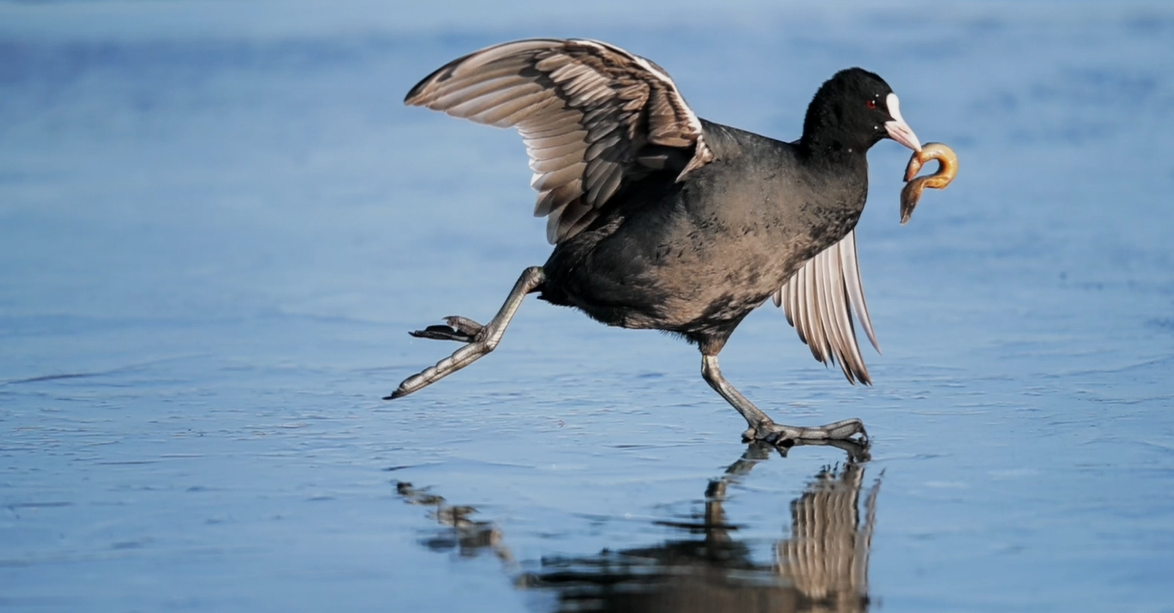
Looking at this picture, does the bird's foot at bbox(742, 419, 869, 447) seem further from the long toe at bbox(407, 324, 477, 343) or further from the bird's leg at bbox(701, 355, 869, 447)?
the long toe at bbox(407, 324, 477, 343)

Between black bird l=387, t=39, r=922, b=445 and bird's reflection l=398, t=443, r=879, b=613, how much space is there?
991 millimetres

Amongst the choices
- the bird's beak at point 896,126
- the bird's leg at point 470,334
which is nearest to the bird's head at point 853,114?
the bird's beak at point 896,126

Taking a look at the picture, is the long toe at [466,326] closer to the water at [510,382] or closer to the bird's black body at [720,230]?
the water at [510,382]

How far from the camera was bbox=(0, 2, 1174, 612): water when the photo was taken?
161 inches

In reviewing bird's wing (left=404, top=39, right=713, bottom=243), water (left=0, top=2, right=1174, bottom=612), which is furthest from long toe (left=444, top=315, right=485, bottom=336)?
bird's wing (left=404, top=39, right=713, bottom=243)

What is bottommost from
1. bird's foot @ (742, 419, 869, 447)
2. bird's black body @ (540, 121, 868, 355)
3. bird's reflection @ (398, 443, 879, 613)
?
bird's reflection @ (398, 443, 879, 613)

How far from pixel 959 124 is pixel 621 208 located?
6556 millimetres

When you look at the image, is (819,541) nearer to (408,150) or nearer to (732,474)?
(732,474)

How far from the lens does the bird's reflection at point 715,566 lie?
12.6 ft

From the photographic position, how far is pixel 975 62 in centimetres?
1420

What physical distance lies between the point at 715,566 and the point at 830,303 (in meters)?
2.51

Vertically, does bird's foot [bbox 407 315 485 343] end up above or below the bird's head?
below

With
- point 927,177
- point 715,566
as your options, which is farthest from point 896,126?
point 715,566

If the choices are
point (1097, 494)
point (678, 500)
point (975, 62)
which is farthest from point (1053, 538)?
point (975, 62)
